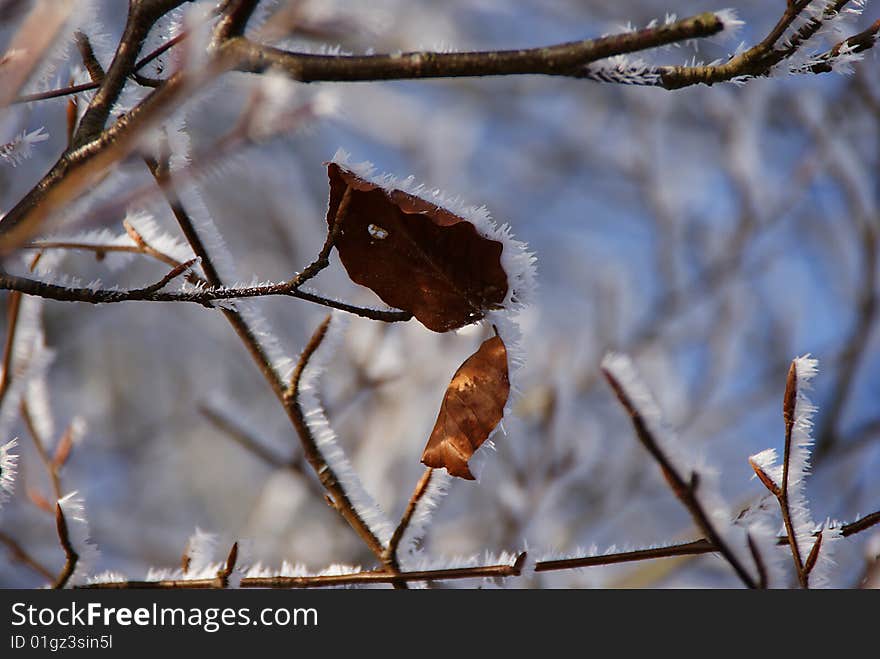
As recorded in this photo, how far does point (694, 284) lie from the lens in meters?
3.26

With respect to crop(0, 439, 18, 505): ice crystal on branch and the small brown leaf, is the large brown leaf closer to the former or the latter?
the small brown leaf

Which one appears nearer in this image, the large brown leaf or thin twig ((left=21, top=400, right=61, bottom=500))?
the large brown leaf

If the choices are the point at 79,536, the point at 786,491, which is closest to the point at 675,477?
the point at 786,491

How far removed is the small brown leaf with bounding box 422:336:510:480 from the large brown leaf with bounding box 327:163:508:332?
4cm

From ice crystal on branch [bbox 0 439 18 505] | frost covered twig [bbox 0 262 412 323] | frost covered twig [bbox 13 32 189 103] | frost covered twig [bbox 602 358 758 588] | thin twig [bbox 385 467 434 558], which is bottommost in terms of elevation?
frost covered twig [bbox 602 358 758 588]

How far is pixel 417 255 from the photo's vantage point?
0.67 metres

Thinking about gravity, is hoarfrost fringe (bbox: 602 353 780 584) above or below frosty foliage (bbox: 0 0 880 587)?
below

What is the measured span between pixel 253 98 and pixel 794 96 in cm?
323

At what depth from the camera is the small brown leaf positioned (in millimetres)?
679

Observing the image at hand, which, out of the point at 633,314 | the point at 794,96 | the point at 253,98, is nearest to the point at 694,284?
the point at 633,314

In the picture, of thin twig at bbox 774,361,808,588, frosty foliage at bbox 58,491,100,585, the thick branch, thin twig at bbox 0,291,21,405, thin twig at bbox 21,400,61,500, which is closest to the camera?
the thick branch

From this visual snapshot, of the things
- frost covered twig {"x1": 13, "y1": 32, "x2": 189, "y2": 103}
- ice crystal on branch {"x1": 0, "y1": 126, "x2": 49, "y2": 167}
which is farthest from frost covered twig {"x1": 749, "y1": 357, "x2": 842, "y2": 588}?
ice crystal on branch {"x1": 0, "y1": 126, "x2": 49, "y2": 167}

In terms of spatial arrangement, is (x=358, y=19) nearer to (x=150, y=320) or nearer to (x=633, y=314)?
(x=633, y=314)

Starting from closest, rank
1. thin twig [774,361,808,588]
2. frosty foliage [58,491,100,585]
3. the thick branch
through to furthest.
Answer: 1. the thick branch
2. thin twig [774,361,808,588]
3. frosty foliage [58,491,100,585]
